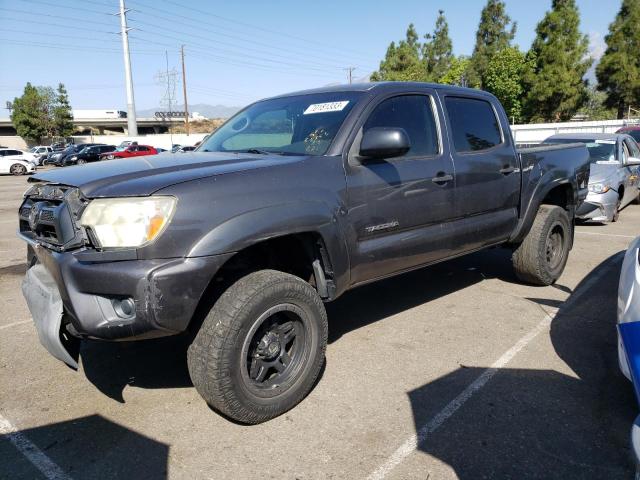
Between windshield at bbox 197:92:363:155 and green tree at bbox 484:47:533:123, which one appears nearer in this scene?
windshield at bbox 197:92:363:155

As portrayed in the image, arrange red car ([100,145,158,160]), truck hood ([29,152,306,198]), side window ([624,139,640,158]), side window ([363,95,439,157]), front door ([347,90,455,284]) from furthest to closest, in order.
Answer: red car ([100,145,158,160]), side window ([624,139,640,158]), side window ([363,95,439,157]), front door ([347,90,455,284]), truck hood ([29,152,306,198])

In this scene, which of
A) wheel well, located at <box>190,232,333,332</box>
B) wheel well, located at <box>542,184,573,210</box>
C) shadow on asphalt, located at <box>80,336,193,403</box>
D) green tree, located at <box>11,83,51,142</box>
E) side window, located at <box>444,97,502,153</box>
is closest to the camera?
wheel well, located at <box>190,232,333,332</box>

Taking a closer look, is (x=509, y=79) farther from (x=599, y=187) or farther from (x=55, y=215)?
(x=55, y=215)

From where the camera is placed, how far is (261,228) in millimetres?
2762

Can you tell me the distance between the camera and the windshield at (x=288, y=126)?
3.46 metres

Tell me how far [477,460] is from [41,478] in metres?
2.16

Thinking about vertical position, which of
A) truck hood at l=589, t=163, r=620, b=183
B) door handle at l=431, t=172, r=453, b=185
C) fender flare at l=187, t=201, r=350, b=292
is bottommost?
truck hood at l=589, t=163, r=620, b=183

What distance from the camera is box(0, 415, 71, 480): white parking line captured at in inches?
98.8

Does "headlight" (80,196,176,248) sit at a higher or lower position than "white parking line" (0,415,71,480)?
higher

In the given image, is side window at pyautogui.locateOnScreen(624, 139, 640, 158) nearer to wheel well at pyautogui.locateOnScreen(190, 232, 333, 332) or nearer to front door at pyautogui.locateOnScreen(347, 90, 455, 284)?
front door at pyautogui.locateOnScreen(347, 90, 455, 284)

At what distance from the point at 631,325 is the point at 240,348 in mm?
1860

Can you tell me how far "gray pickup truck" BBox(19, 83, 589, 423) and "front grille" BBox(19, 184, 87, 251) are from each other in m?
0.01

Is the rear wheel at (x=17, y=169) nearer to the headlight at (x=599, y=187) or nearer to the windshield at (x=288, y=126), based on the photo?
the windshield at (x=288, y=126)

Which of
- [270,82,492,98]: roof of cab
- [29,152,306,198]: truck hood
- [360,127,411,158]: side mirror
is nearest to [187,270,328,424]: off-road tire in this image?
[29,152,306,198]: truck hood
